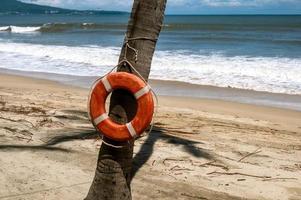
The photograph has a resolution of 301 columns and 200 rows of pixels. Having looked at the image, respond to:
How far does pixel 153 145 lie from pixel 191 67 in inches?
371

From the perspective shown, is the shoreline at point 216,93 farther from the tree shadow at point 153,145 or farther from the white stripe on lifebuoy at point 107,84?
the white stripe on lifebuoy at point 107,84

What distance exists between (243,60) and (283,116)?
8443mm

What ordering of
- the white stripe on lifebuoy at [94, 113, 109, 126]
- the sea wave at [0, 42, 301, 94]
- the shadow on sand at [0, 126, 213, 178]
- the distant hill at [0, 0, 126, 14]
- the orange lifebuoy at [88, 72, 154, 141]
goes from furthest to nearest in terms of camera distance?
1. the distant hill at [0, 0, 126, 14]
2. the sea wave at [0, 42, 301, 94]
3. the shadow on sand at [0, 126, 213, 178]
4. the white stripe on lifebuoy at [94, 113, 109, 126]
5. the orange lifebuoy at [88, 72, 154, 141]

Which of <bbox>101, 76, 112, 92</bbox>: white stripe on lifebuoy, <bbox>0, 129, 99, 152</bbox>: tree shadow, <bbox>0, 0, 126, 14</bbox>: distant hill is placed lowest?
<bbox>0, 0, 126, 14</bbox>: distant hill

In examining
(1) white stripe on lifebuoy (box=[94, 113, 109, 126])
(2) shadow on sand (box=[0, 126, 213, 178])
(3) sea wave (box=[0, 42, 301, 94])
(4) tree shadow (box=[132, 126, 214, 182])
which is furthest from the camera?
(3) sea wave (box=[0, 42, 301, 94])

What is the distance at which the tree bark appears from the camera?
11.9 ft

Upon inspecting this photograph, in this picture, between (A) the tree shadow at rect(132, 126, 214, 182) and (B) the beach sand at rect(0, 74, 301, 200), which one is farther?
(A) the tree shadow at rect(132, 126, 214, 182)

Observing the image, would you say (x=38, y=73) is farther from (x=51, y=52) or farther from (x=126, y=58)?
(x=126, y=58)

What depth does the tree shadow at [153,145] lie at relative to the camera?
530 centimetres

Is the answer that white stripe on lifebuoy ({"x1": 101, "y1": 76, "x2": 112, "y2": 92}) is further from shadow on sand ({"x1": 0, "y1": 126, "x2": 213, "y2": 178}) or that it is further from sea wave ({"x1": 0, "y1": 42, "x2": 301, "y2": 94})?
sea wave ({"x1": 0, "y1": 42, "x2": 301, "y2": 94})

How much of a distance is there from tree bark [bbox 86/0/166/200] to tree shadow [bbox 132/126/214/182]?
100 centimetres

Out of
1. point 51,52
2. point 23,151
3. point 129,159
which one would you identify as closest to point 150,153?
point 23,151

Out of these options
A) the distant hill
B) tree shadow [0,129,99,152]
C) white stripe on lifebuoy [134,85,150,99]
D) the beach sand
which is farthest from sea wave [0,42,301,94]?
the distant hill

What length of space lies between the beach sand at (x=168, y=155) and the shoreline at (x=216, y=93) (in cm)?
148
